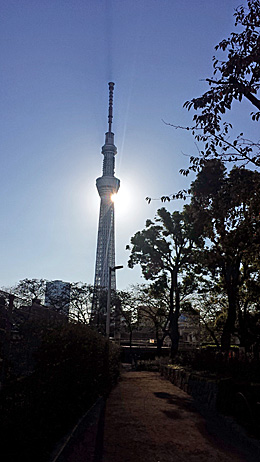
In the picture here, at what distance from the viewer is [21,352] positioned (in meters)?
5.77

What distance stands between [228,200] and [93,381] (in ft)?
20.5

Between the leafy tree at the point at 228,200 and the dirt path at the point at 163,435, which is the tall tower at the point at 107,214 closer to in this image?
the leafy tree at the point at 228,200

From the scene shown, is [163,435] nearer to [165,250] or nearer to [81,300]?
[165,250]

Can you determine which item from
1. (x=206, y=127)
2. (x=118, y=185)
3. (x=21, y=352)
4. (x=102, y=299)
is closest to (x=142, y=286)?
(x=102, y=299)

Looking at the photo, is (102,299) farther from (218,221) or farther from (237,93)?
(237,93)

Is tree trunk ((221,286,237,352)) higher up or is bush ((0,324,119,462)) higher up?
tree trunk ((221,286,237,352))

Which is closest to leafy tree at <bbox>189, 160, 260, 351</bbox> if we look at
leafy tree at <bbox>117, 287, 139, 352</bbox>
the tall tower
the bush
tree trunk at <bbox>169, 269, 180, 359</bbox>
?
the bush

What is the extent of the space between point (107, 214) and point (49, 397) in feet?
359

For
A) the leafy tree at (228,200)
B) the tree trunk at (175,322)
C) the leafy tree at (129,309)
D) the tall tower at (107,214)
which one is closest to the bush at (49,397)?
the leafy tree at (228,200)

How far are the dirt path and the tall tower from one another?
258ft

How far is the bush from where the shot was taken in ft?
15.6

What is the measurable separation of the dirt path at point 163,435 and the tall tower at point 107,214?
78601 mm

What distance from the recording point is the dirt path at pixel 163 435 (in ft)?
21.3

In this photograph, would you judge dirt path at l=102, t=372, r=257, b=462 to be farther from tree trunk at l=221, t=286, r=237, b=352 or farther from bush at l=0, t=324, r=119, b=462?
tree trunk at l=221, t=286, r=237, b=352
